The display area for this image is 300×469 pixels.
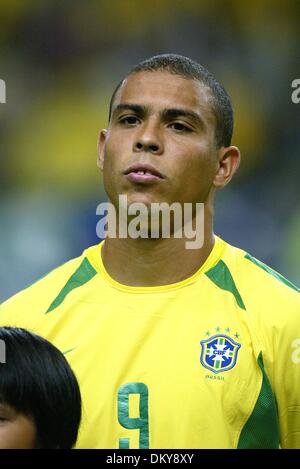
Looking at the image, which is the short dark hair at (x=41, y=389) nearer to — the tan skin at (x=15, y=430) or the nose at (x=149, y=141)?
the tan skin at (x=15, y=430)

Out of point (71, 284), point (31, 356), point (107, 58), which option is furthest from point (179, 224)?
point (107, 58)

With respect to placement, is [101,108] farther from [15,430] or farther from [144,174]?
[15,430]

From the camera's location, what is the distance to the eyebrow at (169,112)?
2.45 m

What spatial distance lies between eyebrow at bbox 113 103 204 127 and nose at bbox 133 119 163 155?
0.18 feet

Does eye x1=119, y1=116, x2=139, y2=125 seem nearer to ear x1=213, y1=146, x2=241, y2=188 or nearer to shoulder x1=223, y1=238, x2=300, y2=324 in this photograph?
ear x1=213, y1=146, x2=241, y2=188

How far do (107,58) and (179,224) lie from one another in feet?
7.44

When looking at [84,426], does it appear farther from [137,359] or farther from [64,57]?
[64,57]

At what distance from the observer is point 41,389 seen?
2072 millimetres

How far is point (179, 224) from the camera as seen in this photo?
2.54 metres

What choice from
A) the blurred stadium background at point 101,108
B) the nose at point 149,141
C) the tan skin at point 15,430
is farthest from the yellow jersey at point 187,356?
the blurred stadium background at point 101,108

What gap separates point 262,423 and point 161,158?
804mm

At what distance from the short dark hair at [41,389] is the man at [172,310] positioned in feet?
0.47

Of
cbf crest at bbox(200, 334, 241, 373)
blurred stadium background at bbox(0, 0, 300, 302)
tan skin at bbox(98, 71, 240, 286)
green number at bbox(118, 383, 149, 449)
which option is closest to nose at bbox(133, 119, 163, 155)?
tan skin at bbox(98, 71, 240, 286)

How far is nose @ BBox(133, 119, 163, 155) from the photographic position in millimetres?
2398
